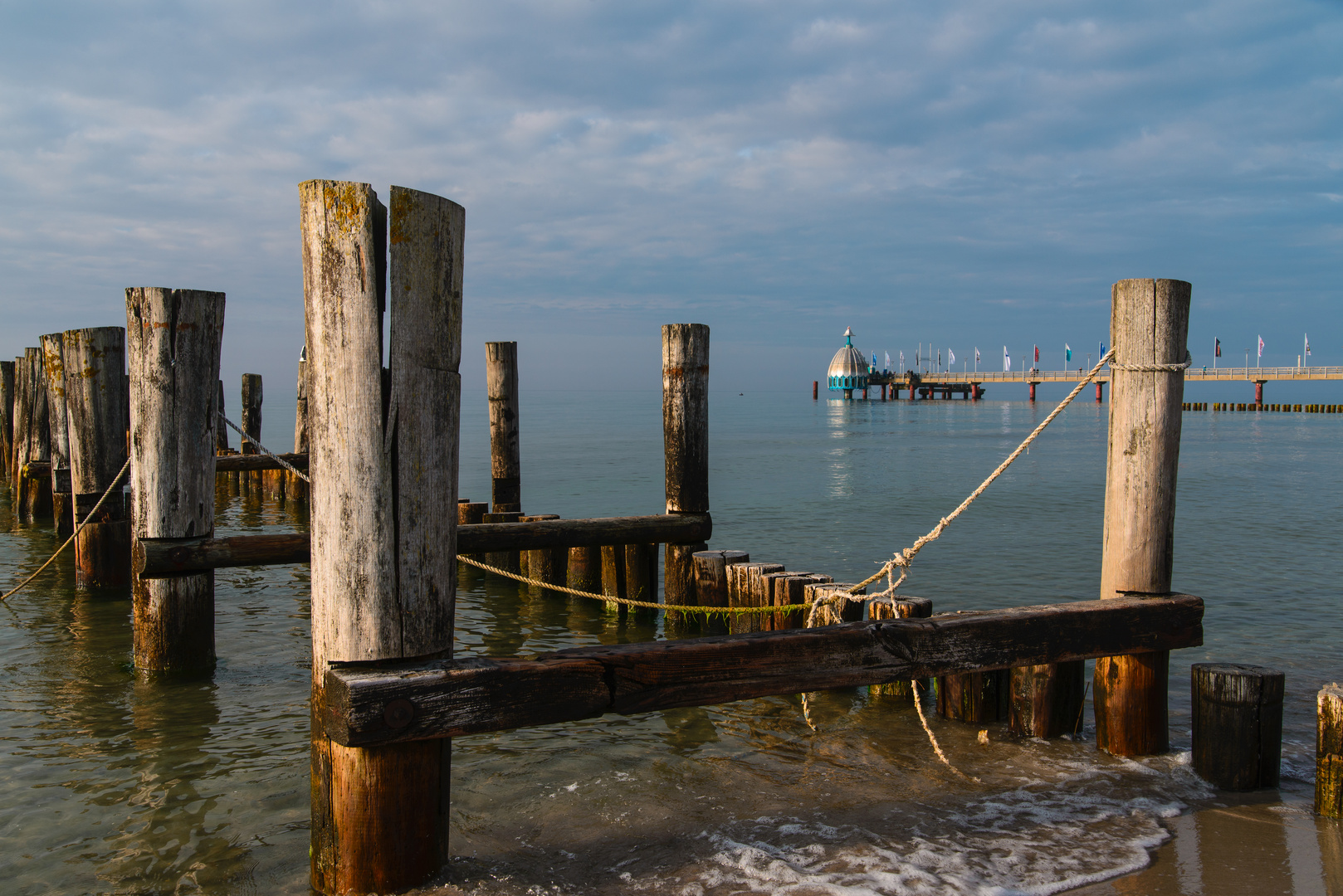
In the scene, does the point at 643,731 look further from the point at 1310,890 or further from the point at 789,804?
the point at 1310,890

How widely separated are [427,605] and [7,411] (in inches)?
825

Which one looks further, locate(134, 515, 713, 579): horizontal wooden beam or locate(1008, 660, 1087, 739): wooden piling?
locate(134, 515, 713, 579): horizontal wooden beam

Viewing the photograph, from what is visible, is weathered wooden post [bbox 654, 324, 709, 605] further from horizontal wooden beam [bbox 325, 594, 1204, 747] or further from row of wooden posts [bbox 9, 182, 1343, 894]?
horizontal wooden beam [bbox 325, 594, 1204, 747]

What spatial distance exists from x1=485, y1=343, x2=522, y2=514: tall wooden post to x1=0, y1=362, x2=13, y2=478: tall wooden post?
13.0 meters

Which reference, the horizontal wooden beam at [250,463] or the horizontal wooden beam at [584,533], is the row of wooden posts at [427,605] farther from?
the horizontal wooden beam at [250,463]

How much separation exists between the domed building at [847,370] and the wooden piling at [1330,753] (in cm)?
10339

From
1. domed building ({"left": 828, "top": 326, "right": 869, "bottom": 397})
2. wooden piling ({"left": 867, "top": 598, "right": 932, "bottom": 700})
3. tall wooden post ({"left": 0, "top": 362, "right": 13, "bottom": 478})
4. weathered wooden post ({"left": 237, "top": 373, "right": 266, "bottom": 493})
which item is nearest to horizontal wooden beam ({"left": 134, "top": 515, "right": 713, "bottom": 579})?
wooden piling ({"left": 867, "top": 598, "right": 932, "bottom": 700})

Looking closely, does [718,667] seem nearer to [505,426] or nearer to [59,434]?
[505,426]

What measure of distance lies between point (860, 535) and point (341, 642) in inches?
545

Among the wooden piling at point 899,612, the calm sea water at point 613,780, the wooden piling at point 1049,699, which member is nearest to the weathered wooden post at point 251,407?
the calm sea water at point 613,780

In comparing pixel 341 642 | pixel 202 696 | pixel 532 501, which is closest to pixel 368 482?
pixel 341 642

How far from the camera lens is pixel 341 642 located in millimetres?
3219

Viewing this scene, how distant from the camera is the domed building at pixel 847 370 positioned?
10788 cm

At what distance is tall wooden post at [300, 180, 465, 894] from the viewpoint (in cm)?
317
